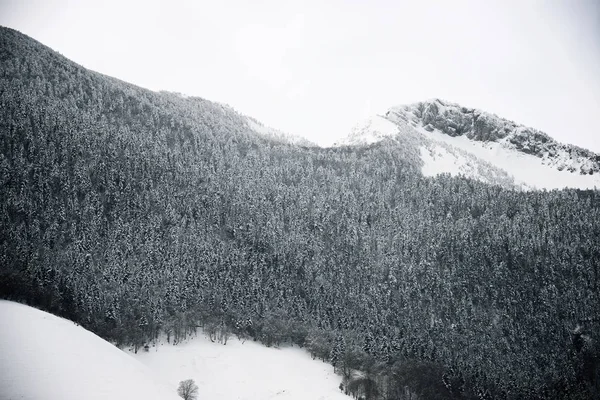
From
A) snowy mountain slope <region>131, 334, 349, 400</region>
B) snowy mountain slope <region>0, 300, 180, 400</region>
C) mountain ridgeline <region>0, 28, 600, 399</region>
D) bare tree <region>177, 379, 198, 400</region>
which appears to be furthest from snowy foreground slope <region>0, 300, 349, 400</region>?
mountain ridgeline <region>0, 28, 600, 399</region>

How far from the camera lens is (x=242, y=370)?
5349 inches

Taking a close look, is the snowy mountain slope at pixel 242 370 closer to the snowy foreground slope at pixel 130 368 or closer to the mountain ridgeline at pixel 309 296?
the snowy foreground slope at pixel 130 368

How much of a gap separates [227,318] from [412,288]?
3308 inches

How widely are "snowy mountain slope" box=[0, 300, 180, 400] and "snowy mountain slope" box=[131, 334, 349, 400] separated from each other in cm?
3769

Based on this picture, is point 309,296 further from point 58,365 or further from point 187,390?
point 58,365

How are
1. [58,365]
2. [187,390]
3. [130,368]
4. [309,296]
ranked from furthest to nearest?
[309,296] < [187,390] < [130,368] < [58,365]

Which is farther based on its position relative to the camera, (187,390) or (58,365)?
(187,390)

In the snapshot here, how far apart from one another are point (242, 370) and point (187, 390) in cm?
2838

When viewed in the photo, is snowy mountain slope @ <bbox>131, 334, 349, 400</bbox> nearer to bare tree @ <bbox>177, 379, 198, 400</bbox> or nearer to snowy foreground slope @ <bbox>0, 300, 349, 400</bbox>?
snowy foreground slope @ <bbox>0, 300, 349, 400</bbox>

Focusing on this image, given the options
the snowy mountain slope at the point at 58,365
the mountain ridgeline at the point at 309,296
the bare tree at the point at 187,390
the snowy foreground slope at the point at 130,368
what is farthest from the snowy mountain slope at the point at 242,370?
the snowy mountain slope at the point at 58,365

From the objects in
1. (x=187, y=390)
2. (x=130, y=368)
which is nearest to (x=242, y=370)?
(x=187, y=390)

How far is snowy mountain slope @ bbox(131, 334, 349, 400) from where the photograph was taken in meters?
124

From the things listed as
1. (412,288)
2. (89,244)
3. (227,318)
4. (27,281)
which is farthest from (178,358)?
(412,288)

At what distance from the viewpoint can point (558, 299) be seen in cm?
17812
